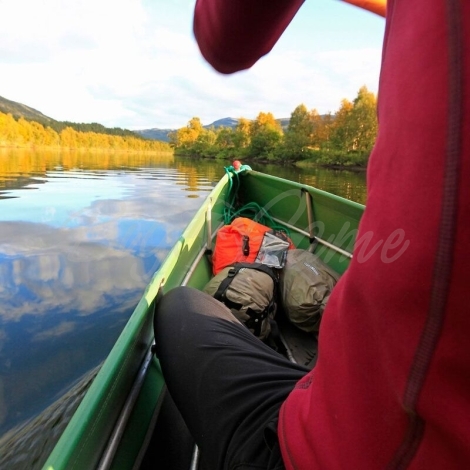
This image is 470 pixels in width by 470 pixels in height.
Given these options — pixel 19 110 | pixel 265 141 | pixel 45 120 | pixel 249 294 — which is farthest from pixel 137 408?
pixel 19 110

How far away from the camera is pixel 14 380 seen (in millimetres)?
1984

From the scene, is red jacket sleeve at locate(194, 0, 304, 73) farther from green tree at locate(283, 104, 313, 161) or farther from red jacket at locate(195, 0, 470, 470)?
green tree at locate(283, 104, 313, 161)

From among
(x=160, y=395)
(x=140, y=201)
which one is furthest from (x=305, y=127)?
(x=160, y=395)

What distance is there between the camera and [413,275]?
31 centimetres

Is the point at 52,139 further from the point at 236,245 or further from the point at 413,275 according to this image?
the point at 413,275

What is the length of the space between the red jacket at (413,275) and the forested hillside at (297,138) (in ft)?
93.9

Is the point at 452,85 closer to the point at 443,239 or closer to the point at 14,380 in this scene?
the point at 443,239

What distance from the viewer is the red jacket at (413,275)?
28 centimetres

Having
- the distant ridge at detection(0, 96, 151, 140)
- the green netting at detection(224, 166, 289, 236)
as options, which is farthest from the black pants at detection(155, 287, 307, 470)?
the distant ridge at detection(0, 96, 151, 140)

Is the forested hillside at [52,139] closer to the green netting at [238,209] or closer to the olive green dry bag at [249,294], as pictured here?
the green netting at [238,209]

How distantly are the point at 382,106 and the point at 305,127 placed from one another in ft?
164

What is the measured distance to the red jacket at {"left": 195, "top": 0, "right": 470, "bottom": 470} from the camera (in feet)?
0.93

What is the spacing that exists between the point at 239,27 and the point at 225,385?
665 millimetres

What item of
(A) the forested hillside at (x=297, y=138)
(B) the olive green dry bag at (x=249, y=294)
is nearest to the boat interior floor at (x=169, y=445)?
(B) the olive green dry bag at (x=249, y=294)
